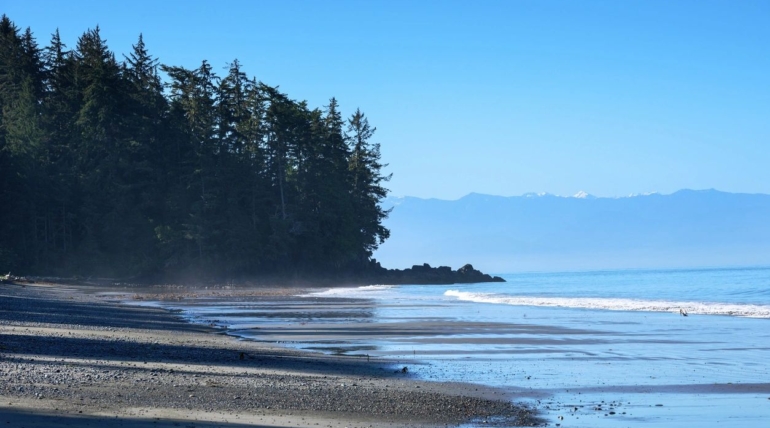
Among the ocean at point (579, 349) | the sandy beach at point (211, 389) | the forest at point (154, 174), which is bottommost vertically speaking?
the ocean at point (579, 349)

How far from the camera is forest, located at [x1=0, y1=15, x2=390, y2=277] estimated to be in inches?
2803

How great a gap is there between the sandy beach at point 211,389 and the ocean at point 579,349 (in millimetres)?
1065

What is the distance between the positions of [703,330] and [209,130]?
60347 millimetres

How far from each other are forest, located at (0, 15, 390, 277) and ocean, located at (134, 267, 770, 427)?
123 ft

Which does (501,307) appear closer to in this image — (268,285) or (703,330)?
(703,330)

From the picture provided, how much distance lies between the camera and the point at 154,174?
7681 cm

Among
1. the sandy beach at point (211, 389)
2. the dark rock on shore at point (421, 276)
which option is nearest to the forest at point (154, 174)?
the dark rock on shore at point (421, 276)

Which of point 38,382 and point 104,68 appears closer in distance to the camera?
point 38,382

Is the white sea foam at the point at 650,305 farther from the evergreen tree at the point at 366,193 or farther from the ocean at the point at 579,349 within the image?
the evergreen tree at the point at 366,193

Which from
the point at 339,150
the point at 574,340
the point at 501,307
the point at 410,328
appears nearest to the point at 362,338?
the point at 410,328

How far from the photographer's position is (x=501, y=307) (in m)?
39.6

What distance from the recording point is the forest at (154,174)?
234 feet

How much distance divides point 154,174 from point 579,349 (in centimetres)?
6289

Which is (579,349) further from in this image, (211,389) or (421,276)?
(421,276)
